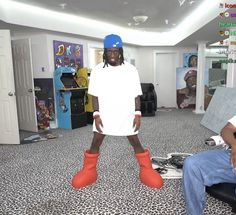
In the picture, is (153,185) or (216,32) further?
(216,32)

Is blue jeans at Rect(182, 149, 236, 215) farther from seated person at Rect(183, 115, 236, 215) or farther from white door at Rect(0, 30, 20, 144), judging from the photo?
white door at Rect(0, 30, 20, 144)

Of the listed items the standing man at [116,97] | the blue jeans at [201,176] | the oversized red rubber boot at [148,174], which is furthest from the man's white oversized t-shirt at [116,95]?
the blue jeans at [201,176]

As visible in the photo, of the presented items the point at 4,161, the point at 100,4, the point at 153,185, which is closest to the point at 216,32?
the point at 100,4

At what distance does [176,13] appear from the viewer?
5.32 metres

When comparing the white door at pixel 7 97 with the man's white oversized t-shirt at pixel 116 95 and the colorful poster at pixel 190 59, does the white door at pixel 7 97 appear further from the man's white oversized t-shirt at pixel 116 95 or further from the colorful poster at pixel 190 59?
the colorful poster at pixel 190 59

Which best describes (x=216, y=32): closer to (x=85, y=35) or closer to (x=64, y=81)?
(x=85, y=35)

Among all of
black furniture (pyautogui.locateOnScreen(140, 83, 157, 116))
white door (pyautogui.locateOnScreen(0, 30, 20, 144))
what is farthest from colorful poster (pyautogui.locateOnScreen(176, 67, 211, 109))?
white door (pyautogui.locateOnScreen(0, 30, 20, 144))

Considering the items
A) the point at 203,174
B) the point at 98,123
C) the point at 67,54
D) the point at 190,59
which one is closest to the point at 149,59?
the point at 190,59

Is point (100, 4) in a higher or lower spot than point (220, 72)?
higher

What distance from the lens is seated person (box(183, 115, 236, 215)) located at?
163 centimetres

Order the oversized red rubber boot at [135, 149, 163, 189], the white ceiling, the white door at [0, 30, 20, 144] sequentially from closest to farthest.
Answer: the oversized red rubber boot at [135, 149, 163, 189], the white door at [0, 30, 20, 144], the white ceiling

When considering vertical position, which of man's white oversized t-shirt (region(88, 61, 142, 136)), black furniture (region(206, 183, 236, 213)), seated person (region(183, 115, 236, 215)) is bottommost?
black furniture (region(206, 183, 236, 213))

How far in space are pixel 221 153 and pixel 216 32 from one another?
4.70 metres

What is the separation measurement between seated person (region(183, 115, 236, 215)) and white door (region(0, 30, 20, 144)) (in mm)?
3555
